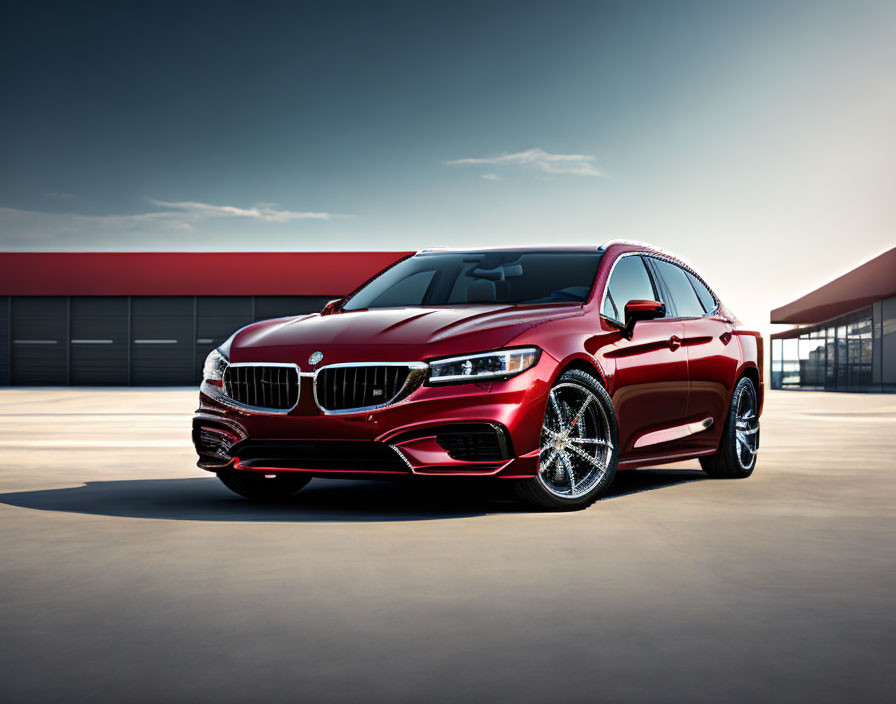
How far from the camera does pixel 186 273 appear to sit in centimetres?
4719

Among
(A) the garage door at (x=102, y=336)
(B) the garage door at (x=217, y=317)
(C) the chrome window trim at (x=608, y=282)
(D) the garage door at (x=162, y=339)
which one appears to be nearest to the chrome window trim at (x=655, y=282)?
(C) the chrome window trim at (x=608, y=282)

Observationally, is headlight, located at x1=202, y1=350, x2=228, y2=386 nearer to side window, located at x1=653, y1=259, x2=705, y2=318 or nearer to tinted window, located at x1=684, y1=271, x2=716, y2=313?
side window, located at x1=653, y1=259, x2=705, y2=318

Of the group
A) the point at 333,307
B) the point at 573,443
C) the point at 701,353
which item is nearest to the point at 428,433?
the point at 573,443

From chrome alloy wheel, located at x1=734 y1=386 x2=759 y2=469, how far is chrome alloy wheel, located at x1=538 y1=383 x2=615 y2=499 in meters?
2.41

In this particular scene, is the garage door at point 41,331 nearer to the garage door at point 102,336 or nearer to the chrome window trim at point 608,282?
the garage door at point 102,336

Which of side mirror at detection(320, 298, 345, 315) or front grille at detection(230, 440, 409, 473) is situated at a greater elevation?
side mirror at detection(320, 298, 345, 315)

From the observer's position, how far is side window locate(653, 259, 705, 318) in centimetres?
Result: 959

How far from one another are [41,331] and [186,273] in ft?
20.5

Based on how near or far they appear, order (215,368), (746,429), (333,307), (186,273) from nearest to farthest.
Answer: (215,368), (333,307), (746,429), (186,273)

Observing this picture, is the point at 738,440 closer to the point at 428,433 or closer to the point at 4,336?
the point at 428,433

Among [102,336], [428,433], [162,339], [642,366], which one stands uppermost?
[102,336]

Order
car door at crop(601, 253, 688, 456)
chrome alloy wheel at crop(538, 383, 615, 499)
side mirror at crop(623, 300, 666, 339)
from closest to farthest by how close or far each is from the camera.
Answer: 1. chrome alloy wheel at crop(538, 383, 615, 499)
2. side mirror at crop(623, 300, 666, 339)
3. car door at crop(601, 253, 688, 456)

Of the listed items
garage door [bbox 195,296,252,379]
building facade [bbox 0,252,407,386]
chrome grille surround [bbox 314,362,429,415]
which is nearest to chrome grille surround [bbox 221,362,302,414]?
chrome grille surround [bbox 314,362,429,415]

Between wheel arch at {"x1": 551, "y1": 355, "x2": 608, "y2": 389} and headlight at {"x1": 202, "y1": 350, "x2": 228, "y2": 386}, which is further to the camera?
headlight at {"x1": 202, "y1": 350, "x2": 228, "y2": 386}
